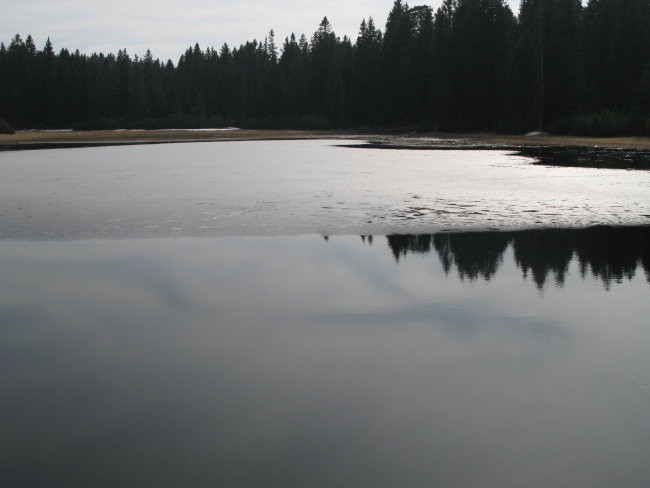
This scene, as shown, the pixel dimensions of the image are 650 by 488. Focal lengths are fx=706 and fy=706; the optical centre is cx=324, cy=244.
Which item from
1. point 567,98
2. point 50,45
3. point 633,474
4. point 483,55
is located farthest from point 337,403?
point 50,45

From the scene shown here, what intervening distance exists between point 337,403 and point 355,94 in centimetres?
9389

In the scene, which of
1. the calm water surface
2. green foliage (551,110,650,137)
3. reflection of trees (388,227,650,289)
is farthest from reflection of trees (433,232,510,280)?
green foliage (551,110,650,137)

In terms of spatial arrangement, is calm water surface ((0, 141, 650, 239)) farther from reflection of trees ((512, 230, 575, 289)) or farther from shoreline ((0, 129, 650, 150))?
shoreline ((0, 129, 650, 150))

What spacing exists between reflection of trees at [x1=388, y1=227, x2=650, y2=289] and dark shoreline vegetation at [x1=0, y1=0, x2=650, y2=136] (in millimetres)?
40375

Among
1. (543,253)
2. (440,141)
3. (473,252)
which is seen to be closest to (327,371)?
(473,252)

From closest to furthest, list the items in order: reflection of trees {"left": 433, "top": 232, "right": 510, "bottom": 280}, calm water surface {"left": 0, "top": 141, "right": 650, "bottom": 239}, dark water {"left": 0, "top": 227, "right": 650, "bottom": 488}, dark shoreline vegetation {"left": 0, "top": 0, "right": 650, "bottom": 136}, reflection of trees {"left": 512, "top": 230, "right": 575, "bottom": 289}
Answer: dark water {"left": 0, "top": 227, "right": 650, "bottom": 488} → reflection of trees {"left": 512, "top": 230, "right": 575, "bottom": 289} → reflection of trees {"left": 433, "top": 232, "right": 510, "bottom": 280} → calm water surface {"left": 0, "top": 141, "right": 650, "bottom": 239} → dark shoreline vegetation {"left": 0, "top": 0, "right": 650, "bottom": 136}

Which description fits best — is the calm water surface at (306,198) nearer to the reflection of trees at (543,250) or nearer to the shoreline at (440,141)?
the reflection of trees at (543,250)

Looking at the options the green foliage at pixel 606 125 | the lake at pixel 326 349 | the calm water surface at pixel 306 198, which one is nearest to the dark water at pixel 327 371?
the lake at pixel 326 349

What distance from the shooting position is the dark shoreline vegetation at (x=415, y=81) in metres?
65.1

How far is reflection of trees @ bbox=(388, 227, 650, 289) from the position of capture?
1098cm

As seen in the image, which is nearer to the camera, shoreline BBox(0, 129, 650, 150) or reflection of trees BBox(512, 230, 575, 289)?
reflection of trees BBox(512, 230, 575, 289)

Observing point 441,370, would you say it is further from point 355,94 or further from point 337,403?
point 355,94

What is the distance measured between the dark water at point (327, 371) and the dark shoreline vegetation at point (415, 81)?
4534 cm

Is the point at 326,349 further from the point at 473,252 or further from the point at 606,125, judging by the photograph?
the point at 606,125
